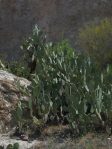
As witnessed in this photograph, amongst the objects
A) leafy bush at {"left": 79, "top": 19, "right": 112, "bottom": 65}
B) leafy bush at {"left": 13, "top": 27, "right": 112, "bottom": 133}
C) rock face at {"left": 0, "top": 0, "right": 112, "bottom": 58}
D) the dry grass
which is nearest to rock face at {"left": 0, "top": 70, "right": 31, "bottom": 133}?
leafy bush at {"left": 13, "top": 27, "right": 112, "bottom": 133}

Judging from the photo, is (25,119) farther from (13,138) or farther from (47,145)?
(47,145)

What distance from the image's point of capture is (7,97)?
356 inches

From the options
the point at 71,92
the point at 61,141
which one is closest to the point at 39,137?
the point at 61,141

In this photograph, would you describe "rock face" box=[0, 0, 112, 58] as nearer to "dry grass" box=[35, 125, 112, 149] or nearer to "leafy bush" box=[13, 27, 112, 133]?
"leafy bush" box=[13, 27, 112, 133]

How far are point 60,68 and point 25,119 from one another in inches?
44.5

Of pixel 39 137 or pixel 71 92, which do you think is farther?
pixel 71 92

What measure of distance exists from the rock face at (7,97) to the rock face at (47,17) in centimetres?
665

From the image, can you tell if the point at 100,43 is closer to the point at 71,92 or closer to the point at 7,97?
the point at 7,97


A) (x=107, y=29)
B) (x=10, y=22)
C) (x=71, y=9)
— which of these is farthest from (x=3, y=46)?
(x=107, y=29)

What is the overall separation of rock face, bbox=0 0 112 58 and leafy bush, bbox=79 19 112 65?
8.22ft

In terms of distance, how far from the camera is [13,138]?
26.0ft

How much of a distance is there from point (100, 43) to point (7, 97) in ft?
14.9

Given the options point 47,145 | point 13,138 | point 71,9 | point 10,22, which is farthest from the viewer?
point 10,22

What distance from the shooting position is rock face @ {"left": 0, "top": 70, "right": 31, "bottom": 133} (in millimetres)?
8695
